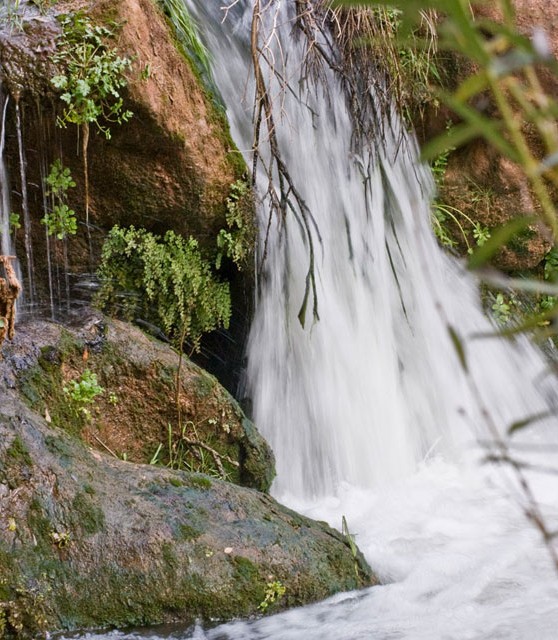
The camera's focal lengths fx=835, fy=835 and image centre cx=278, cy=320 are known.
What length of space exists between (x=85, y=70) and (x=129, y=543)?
234 cm

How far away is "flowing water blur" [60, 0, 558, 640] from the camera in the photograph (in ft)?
12.4

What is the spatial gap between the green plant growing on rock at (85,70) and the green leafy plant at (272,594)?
7.70 feet

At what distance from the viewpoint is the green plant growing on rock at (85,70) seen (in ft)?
13.2

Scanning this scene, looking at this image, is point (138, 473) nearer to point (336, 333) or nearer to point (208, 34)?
point (336, 333)

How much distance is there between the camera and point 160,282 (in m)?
4.51

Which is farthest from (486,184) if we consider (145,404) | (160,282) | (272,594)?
(272,594)

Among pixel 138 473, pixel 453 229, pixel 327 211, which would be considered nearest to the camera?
pixel 138 473

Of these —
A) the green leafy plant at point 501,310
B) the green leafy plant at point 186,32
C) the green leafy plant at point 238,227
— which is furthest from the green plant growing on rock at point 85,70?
the green leafy plant at point 501,310

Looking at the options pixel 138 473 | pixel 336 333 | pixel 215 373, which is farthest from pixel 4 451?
pixel 336 333

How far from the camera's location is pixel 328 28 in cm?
555

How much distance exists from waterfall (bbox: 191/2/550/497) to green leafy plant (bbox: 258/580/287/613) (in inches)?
69.3

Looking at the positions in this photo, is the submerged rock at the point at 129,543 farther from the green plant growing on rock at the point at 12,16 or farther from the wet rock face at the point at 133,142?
the green plant growing on rock at the point at 12,16

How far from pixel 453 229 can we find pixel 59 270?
3.67 meters

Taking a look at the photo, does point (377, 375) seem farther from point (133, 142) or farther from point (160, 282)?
point (133, 142)
